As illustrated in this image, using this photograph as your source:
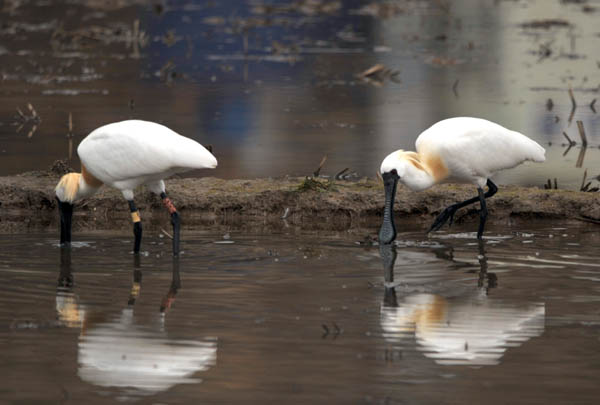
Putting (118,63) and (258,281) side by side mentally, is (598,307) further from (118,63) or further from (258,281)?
(118,63)

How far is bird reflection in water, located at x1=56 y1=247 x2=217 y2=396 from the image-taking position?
6.77 m

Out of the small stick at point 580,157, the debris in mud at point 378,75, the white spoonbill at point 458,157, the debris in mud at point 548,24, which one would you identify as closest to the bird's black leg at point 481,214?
the white spoonbill at point 458,157

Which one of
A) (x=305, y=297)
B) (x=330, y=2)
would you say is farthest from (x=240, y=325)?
(x=330, y=2)

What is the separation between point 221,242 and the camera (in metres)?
10.4

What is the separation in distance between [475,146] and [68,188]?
304cm

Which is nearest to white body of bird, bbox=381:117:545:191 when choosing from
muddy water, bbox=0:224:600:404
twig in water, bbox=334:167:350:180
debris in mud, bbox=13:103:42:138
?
muddy water, bbox=0:224:600:404

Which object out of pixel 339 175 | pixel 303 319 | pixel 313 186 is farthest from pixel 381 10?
pixel 303 319

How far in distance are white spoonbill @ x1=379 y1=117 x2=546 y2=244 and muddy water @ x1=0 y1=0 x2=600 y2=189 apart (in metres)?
2.15

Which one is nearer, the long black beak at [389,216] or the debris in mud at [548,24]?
the long black beak at [389,216]

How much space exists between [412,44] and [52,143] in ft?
48.6

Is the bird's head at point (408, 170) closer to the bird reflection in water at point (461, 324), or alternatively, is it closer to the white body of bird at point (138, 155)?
the white body of bird at point (138, 155)

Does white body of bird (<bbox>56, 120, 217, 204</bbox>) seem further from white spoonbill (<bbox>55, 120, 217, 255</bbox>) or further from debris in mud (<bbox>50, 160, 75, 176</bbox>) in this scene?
debris in mud (<bbox>50, 160, 75, 176</bbox>)

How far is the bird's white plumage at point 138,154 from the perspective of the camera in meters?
9.77

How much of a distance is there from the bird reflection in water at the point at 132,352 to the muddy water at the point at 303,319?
0.01 metres
